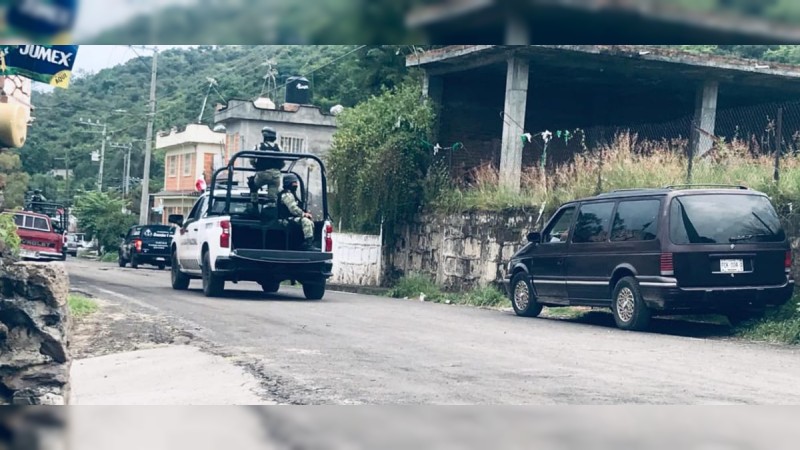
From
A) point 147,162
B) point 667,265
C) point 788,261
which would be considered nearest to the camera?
point 147,162

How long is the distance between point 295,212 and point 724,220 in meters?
6.48

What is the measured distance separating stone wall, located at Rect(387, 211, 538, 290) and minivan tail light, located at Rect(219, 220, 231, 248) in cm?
540

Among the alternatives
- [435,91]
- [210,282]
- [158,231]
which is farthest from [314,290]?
[435,91]

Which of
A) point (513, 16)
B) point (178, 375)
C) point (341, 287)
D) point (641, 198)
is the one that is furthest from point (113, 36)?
point (341, 287)

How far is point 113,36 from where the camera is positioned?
1952 millimetres

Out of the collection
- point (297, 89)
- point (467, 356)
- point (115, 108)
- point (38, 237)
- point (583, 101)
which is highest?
point (583, 101)

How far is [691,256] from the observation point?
10.5 m

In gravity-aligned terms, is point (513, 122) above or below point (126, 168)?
above

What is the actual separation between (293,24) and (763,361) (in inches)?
302

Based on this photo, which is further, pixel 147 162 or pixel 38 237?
pixel 147 162

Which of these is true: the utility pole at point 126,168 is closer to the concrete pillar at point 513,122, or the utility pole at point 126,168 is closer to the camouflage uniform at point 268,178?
the camouflage uniform at point 268,178

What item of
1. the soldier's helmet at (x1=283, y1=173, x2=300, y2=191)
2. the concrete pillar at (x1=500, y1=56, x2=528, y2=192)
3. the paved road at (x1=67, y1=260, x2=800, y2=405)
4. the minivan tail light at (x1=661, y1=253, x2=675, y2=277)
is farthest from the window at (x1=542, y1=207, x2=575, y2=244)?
the concrete pillar at (x1=500, y1=56, x2=528, y2=192)

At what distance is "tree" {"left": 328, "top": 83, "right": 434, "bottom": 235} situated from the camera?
2136 cm

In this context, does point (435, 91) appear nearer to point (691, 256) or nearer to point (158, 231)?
point (158, 231)
